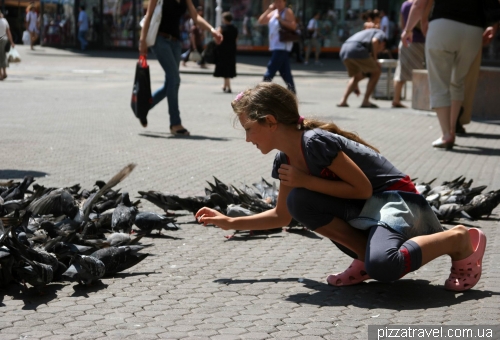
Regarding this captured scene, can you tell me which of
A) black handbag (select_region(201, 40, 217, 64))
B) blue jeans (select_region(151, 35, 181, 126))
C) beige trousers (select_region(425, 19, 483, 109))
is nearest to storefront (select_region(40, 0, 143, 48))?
black handbag (select_region(201, 40, 217, 64))

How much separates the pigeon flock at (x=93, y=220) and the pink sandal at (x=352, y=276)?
0.98 metres

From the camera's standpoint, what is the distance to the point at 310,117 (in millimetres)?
4340

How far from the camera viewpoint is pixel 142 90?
35.2ft

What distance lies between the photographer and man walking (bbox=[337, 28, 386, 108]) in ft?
50.7

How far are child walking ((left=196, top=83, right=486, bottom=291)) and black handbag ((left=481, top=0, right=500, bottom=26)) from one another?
19.3 ft

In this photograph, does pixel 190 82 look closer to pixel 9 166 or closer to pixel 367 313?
pixel 9 166

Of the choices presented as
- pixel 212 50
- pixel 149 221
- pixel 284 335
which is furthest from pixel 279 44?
pixel 284 335

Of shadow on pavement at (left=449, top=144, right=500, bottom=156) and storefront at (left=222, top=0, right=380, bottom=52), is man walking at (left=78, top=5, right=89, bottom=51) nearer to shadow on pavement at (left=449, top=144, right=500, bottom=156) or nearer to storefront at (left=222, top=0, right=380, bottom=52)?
storefront at (left=222, top=0, right=380, bottom=52)

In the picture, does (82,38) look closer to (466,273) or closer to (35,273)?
(35,273)

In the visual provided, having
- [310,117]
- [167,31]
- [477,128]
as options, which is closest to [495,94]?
[477,128]

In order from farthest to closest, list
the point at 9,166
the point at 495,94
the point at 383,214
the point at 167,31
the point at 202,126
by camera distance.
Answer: the point at 495,94, the point at 202,126, the point at 167,31, the point at 9,166, the point at 383,214

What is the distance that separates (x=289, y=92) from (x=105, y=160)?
4776 millimetres

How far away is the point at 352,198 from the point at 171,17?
698cm

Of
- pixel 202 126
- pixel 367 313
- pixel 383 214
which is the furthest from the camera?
pixel 202 126
